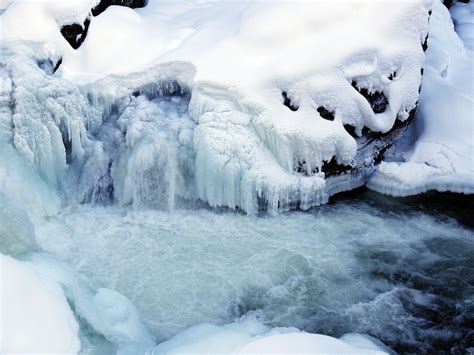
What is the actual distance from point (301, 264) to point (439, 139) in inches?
117

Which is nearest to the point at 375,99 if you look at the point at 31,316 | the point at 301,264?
the point at 301,264

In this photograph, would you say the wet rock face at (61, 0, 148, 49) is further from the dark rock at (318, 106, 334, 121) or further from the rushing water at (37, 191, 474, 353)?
the dark rock at (318, 106, 334, 121)

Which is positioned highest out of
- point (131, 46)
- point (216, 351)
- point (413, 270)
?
point (131, 46)

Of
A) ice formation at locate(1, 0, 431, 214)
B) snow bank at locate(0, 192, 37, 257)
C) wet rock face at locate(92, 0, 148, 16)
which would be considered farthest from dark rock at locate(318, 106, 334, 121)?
snow bank at locate(0, 192, 37, 257)

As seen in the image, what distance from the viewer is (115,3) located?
7.82m

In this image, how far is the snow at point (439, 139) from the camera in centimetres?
706

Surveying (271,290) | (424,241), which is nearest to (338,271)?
(271,290)

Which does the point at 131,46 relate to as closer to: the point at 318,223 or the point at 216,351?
the point at 318,223

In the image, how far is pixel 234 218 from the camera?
6469 millimetres

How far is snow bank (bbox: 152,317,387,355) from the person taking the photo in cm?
388

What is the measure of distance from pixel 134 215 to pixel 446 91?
4.71m

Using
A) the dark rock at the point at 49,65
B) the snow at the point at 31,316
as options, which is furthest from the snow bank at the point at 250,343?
the dark rock at the point at 49,65

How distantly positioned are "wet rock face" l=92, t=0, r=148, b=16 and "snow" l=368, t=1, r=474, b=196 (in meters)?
4.29

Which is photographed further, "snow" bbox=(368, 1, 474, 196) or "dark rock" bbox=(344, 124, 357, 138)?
"snow" bbox=(368, 1, 474, 196)
